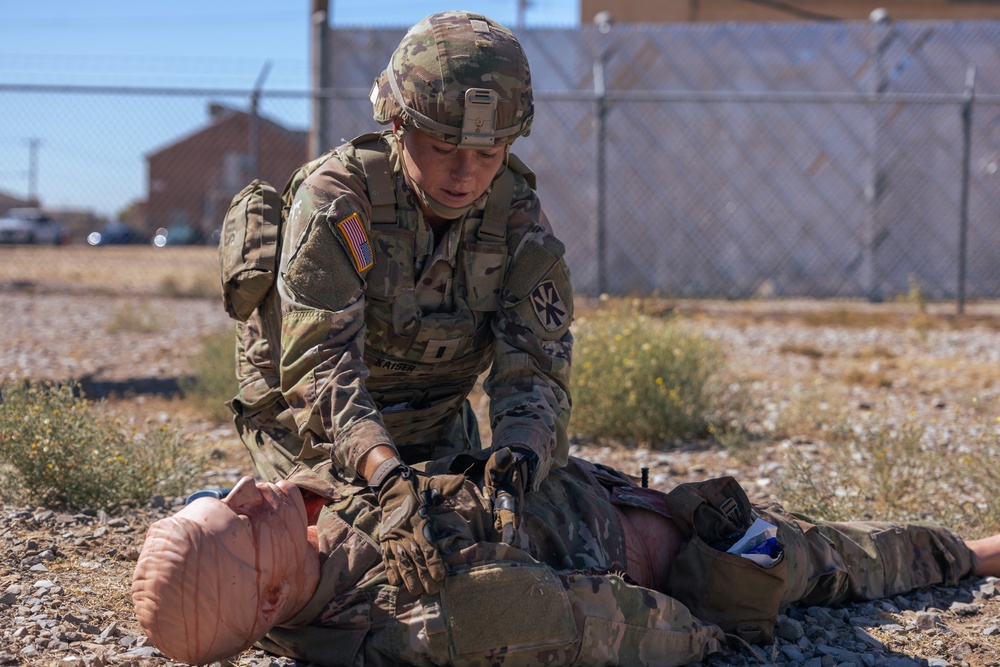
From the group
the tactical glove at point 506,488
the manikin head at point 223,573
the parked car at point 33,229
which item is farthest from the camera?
the parked car at point 33,229

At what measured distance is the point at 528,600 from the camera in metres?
2.64

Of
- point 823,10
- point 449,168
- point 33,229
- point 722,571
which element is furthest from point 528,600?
point 33,229

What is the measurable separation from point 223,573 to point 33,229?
108 feet

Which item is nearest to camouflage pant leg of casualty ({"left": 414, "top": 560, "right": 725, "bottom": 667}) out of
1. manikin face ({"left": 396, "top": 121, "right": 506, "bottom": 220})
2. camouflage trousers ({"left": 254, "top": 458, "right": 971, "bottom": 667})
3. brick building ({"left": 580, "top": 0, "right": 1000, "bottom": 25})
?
camouflage trousers ({"left": 254, "top": 458, "right": 971, "bottom": 667})

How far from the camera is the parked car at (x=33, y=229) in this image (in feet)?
104

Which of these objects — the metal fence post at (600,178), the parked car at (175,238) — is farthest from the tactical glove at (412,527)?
the parked car at (175,238)

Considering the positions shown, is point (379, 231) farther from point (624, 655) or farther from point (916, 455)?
point (916, 455)

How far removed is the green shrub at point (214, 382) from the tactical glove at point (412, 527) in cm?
316

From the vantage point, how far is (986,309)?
35.8 ft

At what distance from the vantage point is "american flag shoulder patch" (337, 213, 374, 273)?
3.00 metres

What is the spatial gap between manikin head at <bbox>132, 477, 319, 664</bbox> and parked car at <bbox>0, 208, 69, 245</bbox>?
1181 inches

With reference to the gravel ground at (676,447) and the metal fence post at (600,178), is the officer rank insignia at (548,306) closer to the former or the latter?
the gravel ground at (676,447)

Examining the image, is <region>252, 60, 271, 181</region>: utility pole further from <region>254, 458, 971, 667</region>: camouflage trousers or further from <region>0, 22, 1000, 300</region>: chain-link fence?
<region>254, 458, 971, 667</region>: camouflage trousers

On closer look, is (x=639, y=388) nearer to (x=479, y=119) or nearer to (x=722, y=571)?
(x=722, y=571)
